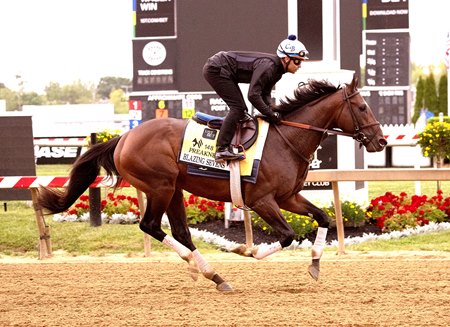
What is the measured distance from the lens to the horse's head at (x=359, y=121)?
26.7 feet

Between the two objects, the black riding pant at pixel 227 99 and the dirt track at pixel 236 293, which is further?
the black riding pant at pixel 227 99

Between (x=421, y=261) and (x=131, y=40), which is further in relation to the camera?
(x=131, y=40)

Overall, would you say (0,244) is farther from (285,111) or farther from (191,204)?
(285,111)

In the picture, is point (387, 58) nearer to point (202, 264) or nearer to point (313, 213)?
Answer: point (313, 213)

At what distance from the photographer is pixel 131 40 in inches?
1141

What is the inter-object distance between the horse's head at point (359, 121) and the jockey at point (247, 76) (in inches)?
20.3

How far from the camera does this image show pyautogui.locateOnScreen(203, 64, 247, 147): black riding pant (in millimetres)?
8016

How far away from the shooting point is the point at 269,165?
8.02 m

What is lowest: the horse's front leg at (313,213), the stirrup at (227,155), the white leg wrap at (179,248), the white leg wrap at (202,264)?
the white leg wrap at (202,264)

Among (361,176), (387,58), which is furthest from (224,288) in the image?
(387,58)

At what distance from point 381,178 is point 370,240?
1301 millimetres

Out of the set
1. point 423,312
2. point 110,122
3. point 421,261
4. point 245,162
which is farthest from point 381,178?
point 110,122

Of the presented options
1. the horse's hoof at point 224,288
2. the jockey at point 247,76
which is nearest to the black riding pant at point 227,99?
the jockey at point 247,76

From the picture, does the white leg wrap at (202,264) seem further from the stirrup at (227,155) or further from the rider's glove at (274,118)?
the rider's glove at (274,118)
